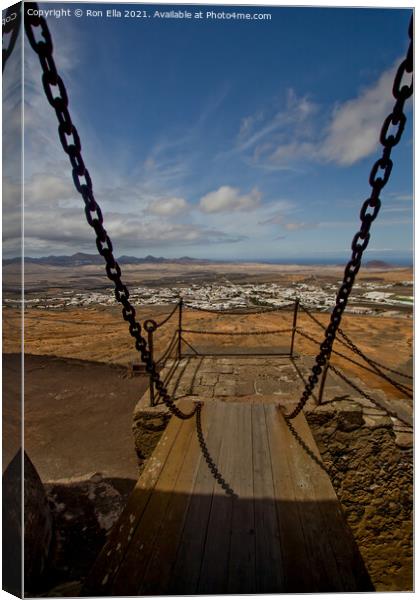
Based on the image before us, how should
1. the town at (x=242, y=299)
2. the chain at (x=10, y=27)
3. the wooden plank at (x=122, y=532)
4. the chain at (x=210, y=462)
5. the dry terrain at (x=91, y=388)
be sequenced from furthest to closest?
the town at (x=242, y=299) < the dry terrain at (x=91, y=388) < the chain at (x=210, y=462) < the chain at (x=10, y=27) < the wooden plank at (x=122, y=532)

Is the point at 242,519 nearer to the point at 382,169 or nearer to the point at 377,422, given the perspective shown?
the point at 382,169

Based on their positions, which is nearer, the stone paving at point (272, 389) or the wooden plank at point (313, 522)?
the wooden plank at point (313, 522)

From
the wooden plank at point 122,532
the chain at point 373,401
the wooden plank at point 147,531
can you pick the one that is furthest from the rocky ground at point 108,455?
the wooden plank at point 147,531

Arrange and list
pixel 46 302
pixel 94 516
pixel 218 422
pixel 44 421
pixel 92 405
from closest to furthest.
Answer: pixel 218 422 < pixel 94 516 < pixel 44 421 < pixel 92 405 < pixel 46 302

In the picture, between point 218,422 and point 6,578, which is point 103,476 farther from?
point 6,578

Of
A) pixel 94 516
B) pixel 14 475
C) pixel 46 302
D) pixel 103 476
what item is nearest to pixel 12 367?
pixel 14 475

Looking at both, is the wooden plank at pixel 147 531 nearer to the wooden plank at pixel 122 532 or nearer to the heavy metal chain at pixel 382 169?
the wooden plank at pixel 122 532

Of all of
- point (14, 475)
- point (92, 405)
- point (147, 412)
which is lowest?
point (92, 405)

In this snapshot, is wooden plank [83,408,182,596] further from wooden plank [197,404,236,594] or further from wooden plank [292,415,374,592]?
wooden plank [292,415,374,592]
